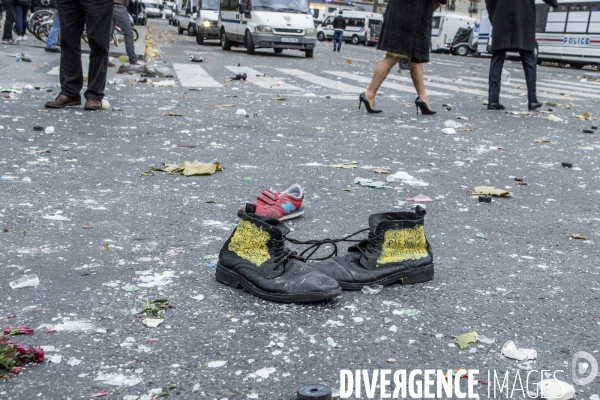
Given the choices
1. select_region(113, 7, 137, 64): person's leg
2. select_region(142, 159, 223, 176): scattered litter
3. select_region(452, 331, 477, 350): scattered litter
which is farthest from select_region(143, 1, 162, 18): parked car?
select_region(452, 331, 477, 350): scattered litter

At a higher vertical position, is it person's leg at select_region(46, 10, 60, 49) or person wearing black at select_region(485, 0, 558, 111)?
person wearing black at select_region(485, 0, 558, 111)

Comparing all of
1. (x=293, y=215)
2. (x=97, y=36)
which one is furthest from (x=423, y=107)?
(x=293, y=215)

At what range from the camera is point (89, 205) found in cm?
360

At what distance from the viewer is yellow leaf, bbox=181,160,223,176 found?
4.38 metres

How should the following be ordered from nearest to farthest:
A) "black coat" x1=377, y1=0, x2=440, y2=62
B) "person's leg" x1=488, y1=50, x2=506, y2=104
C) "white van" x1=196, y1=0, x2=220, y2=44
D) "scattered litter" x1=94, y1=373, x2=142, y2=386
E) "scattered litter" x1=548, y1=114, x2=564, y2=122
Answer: "scattered litter" x1=94, y1=373, x2=142, y2=386, "black coat" x1=377, y1=0, x2=440, y2=62, "scattered litter" x1=548, y1=114, x2=564, y2=122, "person's leg" x1=488, y1=50, x2=506, y2=104, "white van" x1=196, y1=0, x2=220, y2=44

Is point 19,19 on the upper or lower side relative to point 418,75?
upper

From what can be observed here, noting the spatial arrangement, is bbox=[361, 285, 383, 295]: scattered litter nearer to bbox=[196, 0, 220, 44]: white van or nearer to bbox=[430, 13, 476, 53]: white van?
bbox=[196, 0, 220, 44]: white van

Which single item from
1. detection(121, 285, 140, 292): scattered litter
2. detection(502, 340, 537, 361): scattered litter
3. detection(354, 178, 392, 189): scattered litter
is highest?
detection(354, 178, 392, 189): scattered litter

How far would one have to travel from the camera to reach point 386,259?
2646 mm

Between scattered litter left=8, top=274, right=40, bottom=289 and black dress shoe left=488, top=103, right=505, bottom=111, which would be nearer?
scattered litter left=8, top=274, right=40, bottom=289

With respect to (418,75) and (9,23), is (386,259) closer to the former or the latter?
(418,75)

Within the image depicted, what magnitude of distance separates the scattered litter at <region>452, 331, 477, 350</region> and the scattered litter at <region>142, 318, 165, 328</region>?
901 millimetres

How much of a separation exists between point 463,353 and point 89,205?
217 cm

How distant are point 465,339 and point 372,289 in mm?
470
